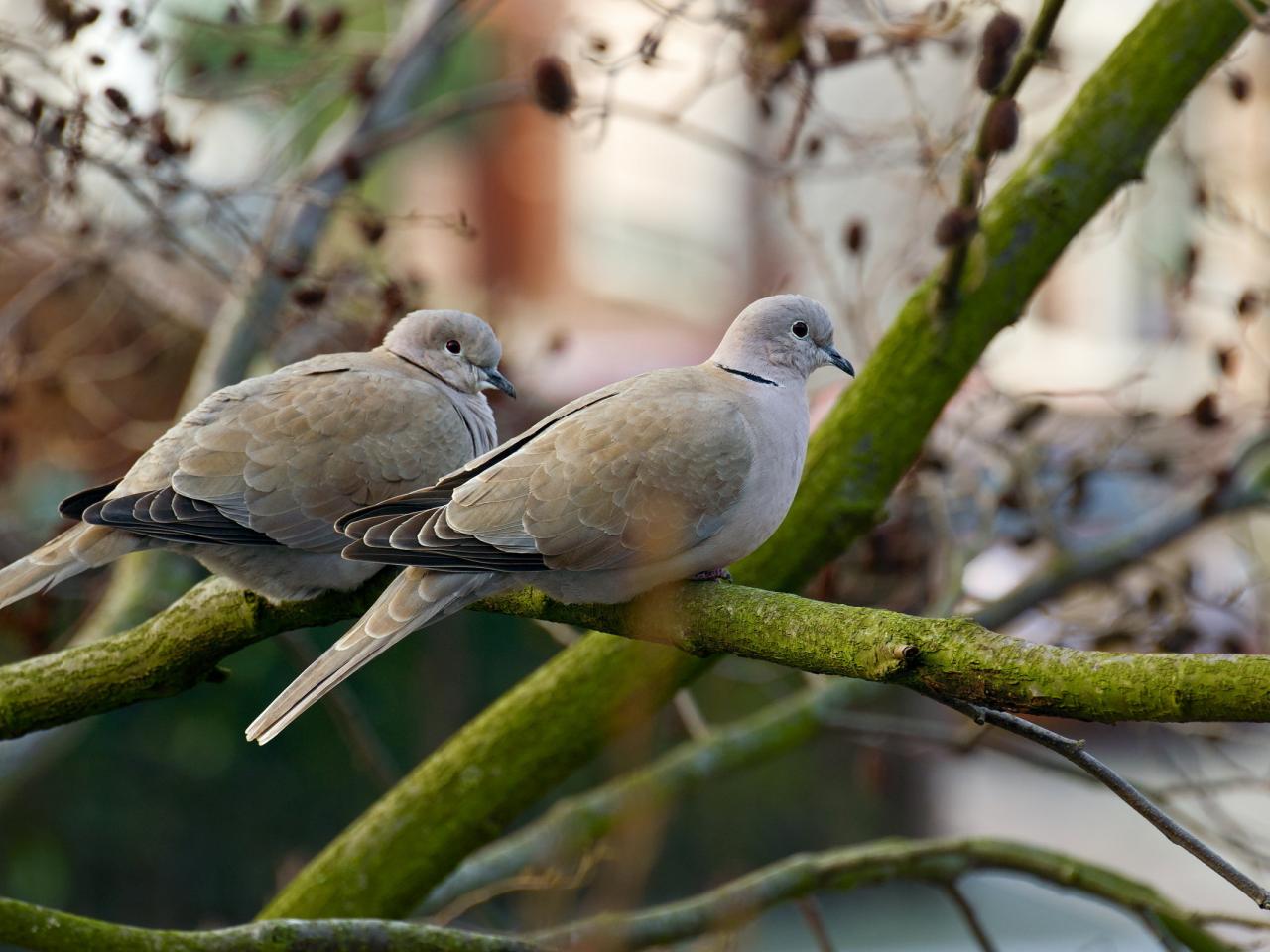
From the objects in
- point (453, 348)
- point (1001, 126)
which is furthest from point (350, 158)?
point (1001, 126)

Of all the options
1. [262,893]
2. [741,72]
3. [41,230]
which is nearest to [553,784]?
[741,72]

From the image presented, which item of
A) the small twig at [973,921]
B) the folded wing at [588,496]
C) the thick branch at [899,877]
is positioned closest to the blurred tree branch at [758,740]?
the thick branch at [899,877]

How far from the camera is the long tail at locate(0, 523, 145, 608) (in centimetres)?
307

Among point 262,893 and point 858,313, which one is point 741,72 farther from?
point 262,893

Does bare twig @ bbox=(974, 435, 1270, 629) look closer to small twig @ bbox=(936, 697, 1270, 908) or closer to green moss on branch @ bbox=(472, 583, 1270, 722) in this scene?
green moss on branch @ bbox=(472, 583, 1270, 722)

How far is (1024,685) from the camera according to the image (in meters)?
2.07

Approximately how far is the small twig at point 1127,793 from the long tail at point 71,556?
1.71 metres

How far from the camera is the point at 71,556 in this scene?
122 inches

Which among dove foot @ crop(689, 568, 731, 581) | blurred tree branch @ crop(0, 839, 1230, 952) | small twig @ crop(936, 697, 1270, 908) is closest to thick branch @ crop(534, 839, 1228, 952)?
blurred tree branch @ crop(0, 839, 1230, 952)

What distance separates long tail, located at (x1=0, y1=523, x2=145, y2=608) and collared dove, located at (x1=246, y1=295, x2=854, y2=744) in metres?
0.58

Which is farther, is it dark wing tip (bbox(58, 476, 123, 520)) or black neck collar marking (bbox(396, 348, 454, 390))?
black neck collar marking (bbox(396, 348, 454, 390))

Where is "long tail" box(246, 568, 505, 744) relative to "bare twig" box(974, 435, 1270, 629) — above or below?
below

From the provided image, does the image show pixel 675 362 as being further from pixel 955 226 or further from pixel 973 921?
pixel 955 226

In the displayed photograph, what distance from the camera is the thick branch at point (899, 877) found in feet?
12.6
